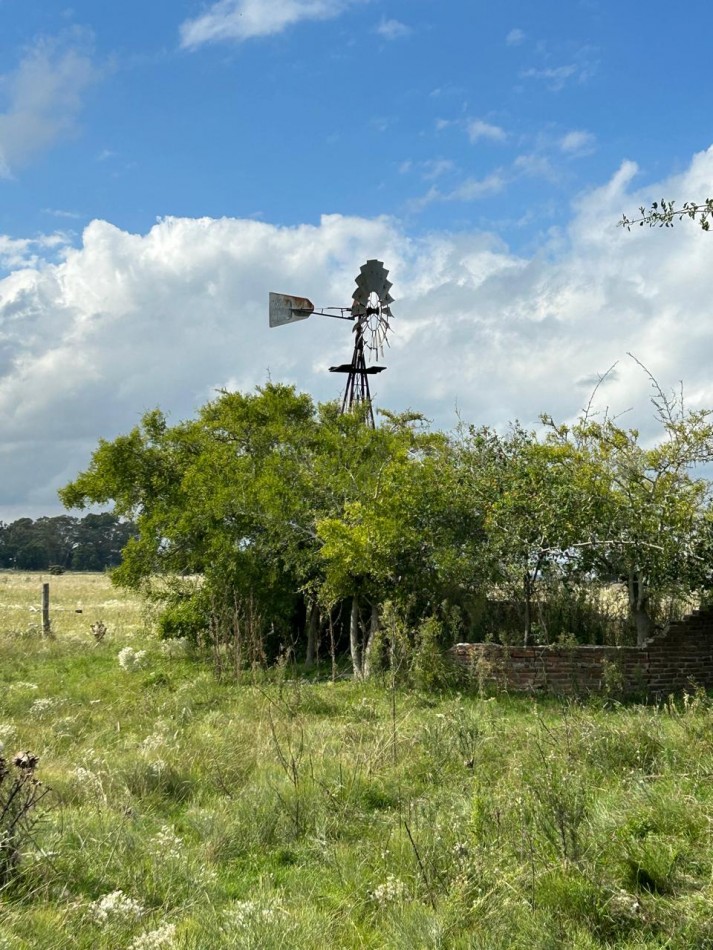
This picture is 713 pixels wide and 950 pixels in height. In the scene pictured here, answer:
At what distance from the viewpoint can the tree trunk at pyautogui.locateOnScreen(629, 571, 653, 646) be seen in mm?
15336

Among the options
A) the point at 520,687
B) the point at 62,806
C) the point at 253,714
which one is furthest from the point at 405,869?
the point at 520,687

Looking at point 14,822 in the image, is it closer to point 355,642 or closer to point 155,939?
point 155,939

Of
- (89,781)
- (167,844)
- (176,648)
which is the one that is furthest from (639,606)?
(167,844)

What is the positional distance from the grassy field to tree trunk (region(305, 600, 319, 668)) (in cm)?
842

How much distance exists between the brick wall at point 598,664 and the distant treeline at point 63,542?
96.2 metres

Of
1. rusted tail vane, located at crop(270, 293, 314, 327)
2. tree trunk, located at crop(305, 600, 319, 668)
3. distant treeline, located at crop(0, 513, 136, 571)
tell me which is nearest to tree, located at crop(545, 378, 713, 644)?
tree trunk, located at crop(305, 600, 319, 668)

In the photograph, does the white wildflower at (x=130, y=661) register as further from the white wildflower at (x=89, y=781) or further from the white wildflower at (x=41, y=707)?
the white wildflower at (x=89, y=781)

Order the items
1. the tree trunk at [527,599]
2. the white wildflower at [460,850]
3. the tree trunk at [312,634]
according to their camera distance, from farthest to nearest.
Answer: the tree trunk at [312,634] < the tree trunk at [527,599] < the white wildflower at [460,850]

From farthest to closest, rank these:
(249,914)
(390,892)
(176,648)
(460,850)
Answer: (176,648), (460,850), (390,892), (249,914)

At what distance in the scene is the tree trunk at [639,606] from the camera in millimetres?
15336

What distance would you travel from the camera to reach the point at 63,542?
372 ft

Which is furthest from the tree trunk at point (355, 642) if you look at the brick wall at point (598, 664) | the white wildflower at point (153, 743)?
the white wildflower at point (153, 743)

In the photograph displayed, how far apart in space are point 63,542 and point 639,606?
354ft

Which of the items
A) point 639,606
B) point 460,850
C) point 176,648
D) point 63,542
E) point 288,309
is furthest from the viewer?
point 63,542
